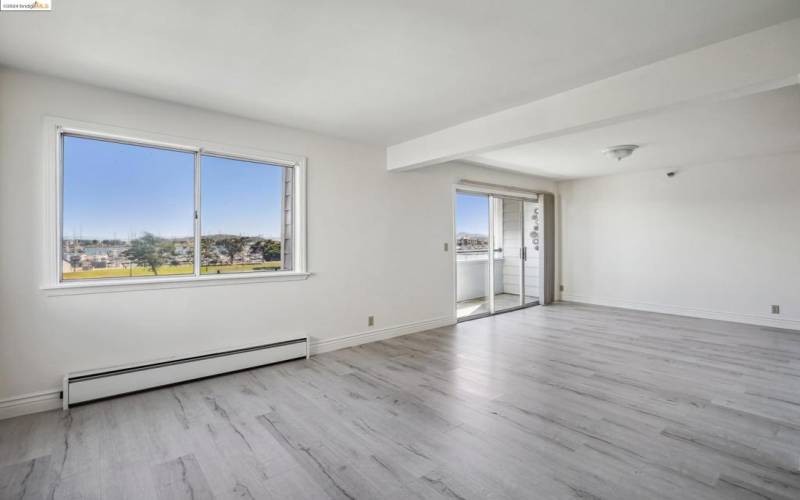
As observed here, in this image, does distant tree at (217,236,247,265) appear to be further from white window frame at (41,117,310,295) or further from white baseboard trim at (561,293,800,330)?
white baseboard trim at (561,293,800,330)

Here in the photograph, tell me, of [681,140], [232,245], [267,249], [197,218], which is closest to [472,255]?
[681,140]

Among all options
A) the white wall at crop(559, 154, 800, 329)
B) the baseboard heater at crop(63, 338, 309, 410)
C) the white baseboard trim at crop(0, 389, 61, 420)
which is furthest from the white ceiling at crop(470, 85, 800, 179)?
the white baseboard trim at crop(0, 389, 61, 420)

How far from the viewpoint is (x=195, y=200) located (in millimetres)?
3578

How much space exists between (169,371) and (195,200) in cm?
153

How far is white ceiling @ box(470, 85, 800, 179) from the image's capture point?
11.7 feet

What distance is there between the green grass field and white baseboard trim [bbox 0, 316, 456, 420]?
34.5 inches

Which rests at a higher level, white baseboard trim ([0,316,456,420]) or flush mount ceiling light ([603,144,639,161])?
Result: flush mount ceiling light ([603,144,639,161])

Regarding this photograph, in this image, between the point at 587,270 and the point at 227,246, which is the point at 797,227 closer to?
the point at 587,270

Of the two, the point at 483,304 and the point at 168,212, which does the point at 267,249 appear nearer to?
the point at 168,212

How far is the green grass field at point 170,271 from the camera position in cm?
311

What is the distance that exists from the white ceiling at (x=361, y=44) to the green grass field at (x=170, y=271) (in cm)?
148

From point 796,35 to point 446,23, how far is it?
1934 millimetres

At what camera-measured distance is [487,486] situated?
1965mm

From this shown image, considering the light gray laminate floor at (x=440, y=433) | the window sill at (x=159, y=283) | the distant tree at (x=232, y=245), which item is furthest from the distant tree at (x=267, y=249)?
the light gray laminate floor at (x=440, y=433)
